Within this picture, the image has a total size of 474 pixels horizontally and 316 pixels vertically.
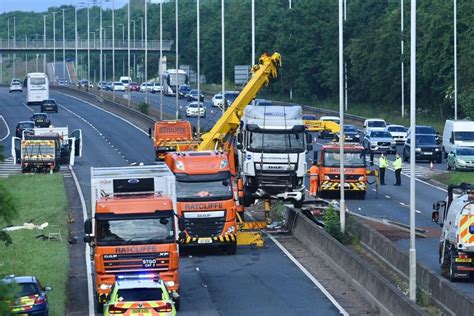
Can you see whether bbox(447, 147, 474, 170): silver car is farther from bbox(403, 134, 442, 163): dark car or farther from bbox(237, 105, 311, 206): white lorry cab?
bbox(237, 105, 311, 206): white lorry cab

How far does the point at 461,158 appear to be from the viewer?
70.0 meters

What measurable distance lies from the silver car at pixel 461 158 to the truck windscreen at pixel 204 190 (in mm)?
31399

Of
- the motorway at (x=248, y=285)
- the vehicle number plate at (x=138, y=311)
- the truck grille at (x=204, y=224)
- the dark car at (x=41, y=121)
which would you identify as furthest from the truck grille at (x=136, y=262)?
the dark car at (x=41, y=121)

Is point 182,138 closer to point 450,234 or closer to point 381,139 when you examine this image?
point 381,139

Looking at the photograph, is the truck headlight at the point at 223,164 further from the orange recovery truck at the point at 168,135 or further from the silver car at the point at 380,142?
the silver car at the point at 380,142

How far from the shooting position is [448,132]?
7944cm

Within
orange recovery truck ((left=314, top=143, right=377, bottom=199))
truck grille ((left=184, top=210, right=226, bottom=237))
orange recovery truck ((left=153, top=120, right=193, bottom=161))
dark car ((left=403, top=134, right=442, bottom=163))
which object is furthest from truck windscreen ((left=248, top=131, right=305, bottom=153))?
dark car ((left=403, top=134, right=442, bottom=163))

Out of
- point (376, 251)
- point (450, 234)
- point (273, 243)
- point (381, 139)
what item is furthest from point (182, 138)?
point (450, 234)

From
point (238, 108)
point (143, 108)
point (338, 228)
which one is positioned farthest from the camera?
point (143, 108)

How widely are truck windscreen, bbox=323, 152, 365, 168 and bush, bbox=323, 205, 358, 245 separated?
12.5m

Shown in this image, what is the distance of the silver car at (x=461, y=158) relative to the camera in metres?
69.7

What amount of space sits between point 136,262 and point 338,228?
13.2m

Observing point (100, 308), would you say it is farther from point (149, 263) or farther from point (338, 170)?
point (338, 170)

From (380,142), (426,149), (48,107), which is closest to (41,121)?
(48,107)
